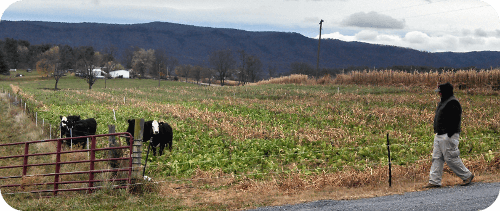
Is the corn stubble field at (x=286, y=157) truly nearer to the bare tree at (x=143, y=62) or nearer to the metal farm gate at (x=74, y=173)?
the metal farm gate at (x=74, y=173)

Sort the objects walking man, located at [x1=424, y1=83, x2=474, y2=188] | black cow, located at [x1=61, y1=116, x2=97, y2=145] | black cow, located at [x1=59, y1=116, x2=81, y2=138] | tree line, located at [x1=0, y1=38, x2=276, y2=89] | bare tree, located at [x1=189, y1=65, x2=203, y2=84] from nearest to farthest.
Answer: walking man, located at [x1=424, y1=83, x2=474, y2=188] < black cow, located at [x1=61, y1=116, x2=97, y2=145] < black cow, located at [x1=59, y1=116, x2=81, y2=138] < tree line, located at [x1=0, y1=38, x2=276, y2=89] < bare tree, located at [x1=189, y1=65, x2=203, y2=84]

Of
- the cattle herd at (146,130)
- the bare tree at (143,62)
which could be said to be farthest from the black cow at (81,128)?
the bare tree at (143,62)

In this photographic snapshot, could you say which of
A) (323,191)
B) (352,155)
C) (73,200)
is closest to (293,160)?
(352,155)

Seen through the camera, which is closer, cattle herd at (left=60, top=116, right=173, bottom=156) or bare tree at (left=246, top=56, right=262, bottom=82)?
cattle herd at (left=60, top=116, right=173, bottom=156)

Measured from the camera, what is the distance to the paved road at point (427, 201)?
24.9 feet

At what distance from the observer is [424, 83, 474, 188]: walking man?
8648 millimetres

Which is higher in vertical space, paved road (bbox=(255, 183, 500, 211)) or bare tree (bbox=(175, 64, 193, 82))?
bare tree (bbox=(175, 64, 193, 82))

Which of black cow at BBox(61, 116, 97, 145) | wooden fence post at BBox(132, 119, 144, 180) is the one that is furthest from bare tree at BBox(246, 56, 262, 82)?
wooden fence post at BBox(132, 119, 144, 180)

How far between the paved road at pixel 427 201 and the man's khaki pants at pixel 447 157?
33cm

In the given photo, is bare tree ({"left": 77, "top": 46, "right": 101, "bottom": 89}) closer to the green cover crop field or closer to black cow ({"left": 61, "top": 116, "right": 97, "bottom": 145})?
the green cover crop field

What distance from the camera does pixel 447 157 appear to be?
28.9ft

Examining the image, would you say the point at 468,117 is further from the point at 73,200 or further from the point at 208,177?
the point at 73,200

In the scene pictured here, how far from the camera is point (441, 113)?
8758mm

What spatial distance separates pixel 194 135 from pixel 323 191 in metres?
7.96
